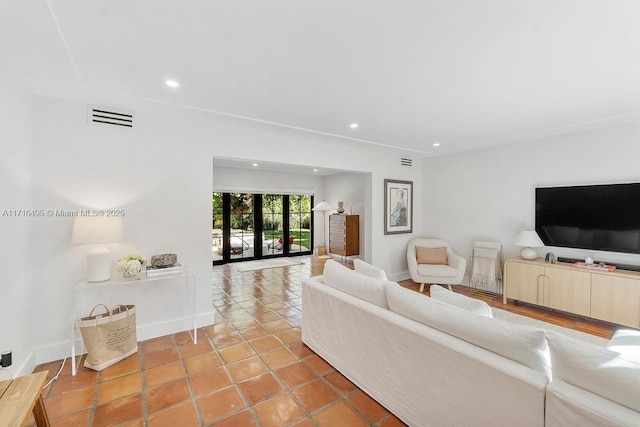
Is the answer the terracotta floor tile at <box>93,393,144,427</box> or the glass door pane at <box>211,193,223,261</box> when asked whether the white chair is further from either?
the glass door pane at <box>211,193,223,261</box>

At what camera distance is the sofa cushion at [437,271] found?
460 cm

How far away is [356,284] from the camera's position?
2.39 meters

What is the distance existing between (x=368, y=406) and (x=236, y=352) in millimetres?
1413

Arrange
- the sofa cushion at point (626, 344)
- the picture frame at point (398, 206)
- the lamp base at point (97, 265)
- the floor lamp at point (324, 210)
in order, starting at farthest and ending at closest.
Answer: the floor lamp at point (324, 210) < the picture frame at point (398, 206) < the lamp base at point (97, 265) < the sofa cushion at point (626, 344)

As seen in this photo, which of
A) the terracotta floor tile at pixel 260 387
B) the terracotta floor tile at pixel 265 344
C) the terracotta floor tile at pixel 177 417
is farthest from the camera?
the terracotta floor tile at pixel 265 344

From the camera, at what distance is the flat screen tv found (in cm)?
335

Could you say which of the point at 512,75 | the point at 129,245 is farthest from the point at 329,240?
the point at 512,75

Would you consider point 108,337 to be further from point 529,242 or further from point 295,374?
point 529,242

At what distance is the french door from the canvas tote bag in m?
4.19

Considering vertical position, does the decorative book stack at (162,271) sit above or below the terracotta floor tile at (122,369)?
above

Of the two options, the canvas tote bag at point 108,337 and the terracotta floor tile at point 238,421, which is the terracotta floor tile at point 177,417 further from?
the canvas tote bag at point 108,337

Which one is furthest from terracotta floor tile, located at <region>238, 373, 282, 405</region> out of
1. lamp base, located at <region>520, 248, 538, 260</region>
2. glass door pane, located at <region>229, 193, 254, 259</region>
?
glass door pane, located at <region>229, 193, 254, 259</region>

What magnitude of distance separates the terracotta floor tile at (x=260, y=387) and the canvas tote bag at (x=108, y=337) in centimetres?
130

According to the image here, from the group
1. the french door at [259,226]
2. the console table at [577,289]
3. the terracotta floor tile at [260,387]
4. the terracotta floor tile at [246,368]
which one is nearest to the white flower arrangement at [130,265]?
the terracotta floor tile at [246,368]
